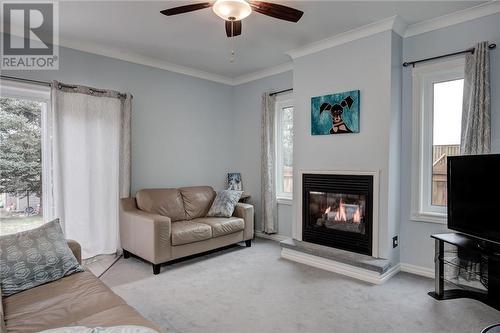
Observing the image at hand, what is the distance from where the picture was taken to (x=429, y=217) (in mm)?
3238

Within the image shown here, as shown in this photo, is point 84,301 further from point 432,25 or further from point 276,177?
point 432,25

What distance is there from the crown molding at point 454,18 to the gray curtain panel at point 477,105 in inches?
12.3

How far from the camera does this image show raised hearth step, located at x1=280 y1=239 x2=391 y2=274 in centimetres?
309

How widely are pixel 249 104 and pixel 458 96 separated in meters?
3.02

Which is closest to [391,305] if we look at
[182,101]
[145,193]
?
[145,193]

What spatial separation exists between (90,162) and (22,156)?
0.69 meters

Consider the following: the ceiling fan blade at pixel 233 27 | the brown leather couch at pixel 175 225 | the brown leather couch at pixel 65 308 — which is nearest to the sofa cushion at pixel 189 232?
the brown leather couch at pixel 175 225

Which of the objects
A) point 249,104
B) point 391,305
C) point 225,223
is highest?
point 249,104

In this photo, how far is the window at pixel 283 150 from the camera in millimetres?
4738

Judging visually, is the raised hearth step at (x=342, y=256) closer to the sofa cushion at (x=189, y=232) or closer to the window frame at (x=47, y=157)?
the sofa cushion at (x=189, y=232)

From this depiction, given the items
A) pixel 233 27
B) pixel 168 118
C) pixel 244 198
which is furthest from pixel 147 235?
pixel 233 27

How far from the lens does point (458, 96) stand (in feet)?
10.3

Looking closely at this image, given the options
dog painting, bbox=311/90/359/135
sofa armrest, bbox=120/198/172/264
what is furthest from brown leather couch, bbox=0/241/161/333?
dog painting, bbox=311/90/359/135

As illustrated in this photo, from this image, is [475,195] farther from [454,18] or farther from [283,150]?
[283,150]
